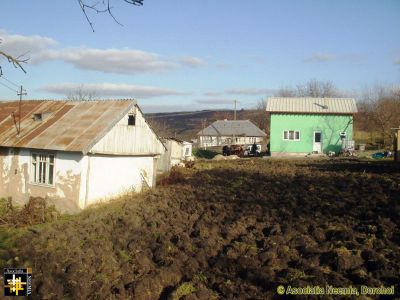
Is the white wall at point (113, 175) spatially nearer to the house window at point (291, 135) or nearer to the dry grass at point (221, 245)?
the dry grass at point (221, 245)

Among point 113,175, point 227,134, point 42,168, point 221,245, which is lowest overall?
point 221,245

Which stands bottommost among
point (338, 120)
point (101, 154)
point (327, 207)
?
point (327, 207)

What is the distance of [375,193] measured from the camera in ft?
44.4

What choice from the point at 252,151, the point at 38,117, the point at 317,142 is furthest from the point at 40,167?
the point at 252,151

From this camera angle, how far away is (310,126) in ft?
111

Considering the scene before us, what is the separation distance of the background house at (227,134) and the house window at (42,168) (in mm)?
43977

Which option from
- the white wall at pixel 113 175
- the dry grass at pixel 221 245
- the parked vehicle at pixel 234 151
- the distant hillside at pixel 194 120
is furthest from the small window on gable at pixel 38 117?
the distant hillside at pixel 194 120

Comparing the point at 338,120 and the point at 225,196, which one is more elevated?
the point at 338,120

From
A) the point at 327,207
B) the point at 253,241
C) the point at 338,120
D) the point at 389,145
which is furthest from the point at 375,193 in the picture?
the point at 389,145

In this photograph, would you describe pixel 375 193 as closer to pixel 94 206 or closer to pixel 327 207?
pixel 327 207

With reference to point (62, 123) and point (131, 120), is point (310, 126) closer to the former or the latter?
point (131, 120)

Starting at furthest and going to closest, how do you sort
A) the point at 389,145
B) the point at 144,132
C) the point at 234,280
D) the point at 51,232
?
the point at 389,145 < the point at 144,132 < the point at 51,232 < the point at 234,280

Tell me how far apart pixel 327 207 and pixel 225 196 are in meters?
4.18

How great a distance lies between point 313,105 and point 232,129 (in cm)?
2736
